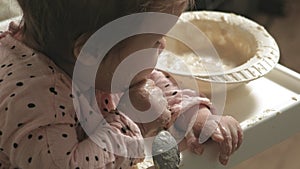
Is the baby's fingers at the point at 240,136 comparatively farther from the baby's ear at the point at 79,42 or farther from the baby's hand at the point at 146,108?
the baby's ear at the point at 79,42

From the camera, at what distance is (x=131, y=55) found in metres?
0.63

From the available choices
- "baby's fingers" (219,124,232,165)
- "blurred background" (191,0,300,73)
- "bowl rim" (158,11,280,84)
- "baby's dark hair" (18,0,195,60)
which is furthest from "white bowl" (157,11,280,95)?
"blurred background" (191,0,300,73)

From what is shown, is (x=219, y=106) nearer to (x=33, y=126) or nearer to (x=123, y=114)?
(x=123, y=114)

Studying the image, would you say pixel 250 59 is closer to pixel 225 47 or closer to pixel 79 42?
pixel 225 47

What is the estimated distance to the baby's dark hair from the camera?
0.59m

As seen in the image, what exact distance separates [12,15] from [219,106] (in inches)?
14.2

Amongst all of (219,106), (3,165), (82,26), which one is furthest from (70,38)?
(219,106)

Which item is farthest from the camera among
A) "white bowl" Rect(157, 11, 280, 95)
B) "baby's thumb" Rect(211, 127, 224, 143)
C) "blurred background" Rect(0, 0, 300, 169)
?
"blurred background" Rect(0, 0, 300, 169)

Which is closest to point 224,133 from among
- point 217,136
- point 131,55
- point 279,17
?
point 217,136

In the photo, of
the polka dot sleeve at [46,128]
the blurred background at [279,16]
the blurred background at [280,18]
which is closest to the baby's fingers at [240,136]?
the polka dot sleeve at [46,128]

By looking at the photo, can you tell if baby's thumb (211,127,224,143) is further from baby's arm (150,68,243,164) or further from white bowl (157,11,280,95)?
white bowl (157,11,280,95)

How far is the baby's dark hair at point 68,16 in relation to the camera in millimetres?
586

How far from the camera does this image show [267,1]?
1784 mm

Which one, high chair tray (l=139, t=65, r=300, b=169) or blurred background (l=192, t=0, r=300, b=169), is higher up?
high chair tray (l=139, t=65, r=300, b=169)
